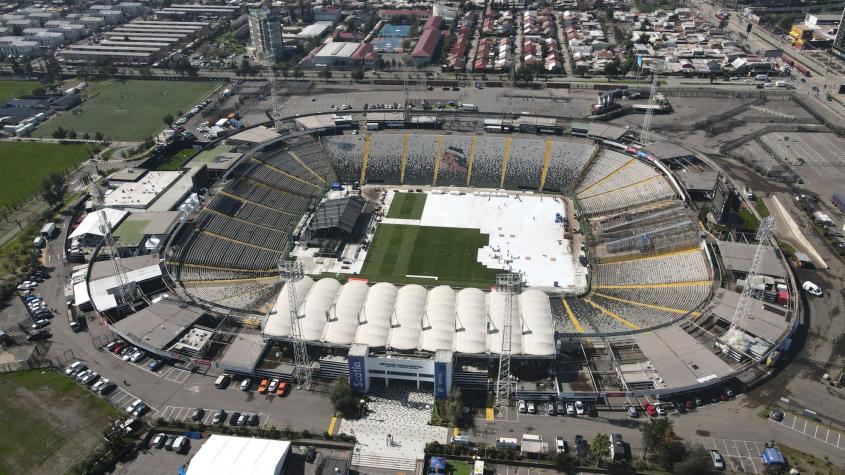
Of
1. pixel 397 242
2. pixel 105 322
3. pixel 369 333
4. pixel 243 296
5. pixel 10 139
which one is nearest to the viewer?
pixel 369 333

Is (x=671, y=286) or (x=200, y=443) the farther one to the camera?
(x=671, y=286)

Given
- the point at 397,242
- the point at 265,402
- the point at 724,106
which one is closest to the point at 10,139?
the point at 397,242

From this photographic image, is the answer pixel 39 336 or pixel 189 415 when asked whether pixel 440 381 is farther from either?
pixel 39 336

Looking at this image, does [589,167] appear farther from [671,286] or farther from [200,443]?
[200,443]

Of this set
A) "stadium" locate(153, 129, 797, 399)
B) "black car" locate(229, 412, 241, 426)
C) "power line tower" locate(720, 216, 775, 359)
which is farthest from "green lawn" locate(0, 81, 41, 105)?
"power line tower" locate(720, 216, 775, 359)

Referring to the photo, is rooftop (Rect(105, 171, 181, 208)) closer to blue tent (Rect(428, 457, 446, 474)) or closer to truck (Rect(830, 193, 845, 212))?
blue tent (Rect(428, 457, 446, 474))

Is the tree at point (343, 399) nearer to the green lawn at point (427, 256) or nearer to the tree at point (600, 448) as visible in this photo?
the tree at point (600, 448)
